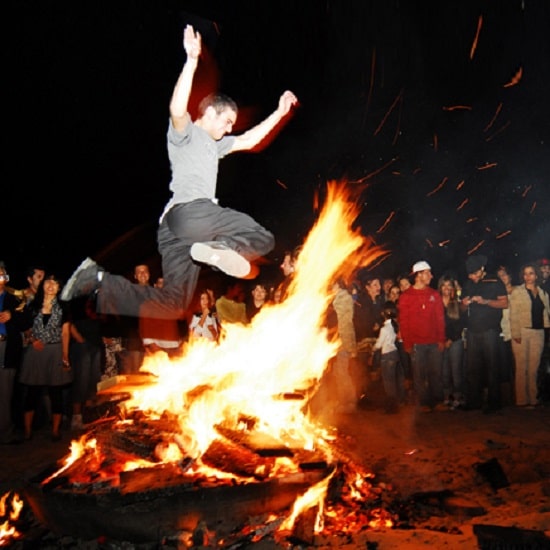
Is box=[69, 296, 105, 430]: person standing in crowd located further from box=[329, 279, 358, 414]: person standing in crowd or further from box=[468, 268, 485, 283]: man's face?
box=[468, 268, 485, 283]: man's face

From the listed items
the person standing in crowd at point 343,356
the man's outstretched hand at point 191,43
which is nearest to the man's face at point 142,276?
the person standing in crowd at point 343,356

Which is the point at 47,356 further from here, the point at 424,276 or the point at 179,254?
the point at 424,276

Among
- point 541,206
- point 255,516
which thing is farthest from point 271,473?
point 541,206

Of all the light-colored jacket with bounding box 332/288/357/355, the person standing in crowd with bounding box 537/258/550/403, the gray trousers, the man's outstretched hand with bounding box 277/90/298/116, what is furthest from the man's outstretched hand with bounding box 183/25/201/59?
the person standing in crowd with bounding box 537/258/550/403

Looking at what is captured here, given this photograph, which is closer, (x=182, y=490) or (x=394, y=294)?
(x=182, y=490)

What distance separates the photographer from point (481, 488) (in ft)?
14.8

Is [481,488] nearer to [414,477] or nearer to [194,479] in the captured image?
[414,477]

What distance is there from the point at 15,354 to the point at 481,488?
6.41 m

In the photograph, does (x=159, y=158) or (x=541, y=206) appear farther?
(x=541, y=206)

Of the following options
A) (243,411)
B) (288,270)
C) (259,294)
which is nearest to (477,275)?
(288,270)

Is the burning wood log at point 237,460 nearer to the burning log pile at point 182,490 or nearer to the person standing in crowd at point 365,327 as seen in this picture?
the burning log pile at point 182,490

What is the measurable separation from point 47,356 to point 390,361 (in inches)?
226

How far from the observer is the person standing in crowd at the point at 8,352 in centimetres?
652

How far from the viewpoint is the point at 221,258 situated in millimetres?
4043
